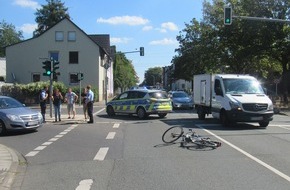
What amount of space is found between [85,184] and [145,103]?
53.1 ft

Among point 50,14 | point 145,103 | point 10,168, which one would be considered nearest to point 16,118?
point 10,168

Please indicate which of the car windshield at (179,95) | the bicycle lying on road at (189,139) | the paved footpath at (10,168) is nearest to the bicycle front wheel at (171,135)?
the bicycle lying on road at (189,139)

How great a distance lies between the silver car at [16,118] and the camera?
16391 mm

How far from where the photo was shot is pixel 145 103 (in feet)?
79.1

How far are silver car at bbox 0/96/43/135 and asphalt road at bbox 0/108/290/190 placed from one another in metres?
0.37

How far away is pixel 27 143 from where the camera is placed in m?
14.2

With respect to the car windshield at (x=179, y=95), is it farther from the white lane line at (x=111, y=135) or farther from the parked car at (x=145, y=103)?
the white lane line at (x=111, y=135)

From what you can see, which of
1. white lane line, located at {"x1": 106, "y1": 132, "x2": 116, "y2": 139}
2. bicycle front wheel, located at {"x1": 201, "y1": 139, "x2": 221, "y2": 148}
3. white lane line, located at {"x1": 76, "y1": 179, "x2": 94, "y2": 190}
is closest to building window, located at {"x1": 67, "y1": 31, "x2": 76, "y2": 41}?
white lane line, located at {"x1": 106, "y1": 132, "x2": 116, "y2": 139}

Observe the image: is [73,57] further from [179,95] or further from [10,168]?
[10,168]

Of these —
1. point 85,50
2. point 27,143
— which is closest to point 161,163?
point 27,143

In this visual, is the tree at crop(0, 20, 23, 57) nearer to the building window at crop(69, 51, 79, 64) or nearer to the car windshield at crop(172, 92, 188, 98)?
the building window at crop(69, 51, 79, 64)

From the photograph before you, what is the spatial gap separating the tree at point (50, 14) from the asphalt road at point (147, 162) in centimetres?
7295

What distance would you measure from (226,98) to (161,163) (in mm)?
9803

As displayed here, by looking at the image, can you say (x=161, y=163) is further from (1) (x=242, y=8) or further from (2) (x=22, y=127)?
(1) (x=242, y=8)
